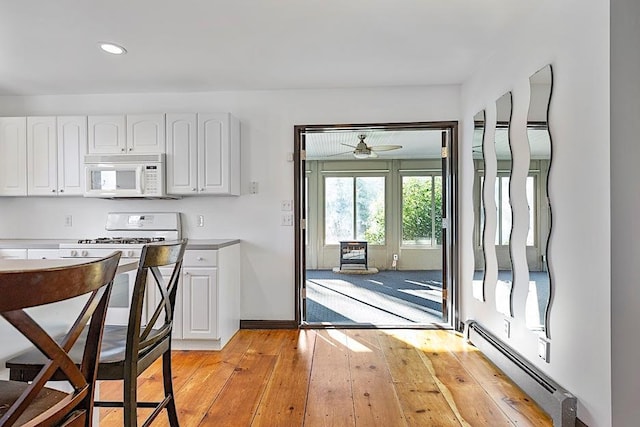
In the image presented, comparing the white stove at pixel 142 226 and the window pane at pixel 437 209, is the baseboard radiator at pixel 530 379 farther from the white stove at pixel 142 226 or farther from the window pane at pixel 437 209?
the window pane at pixel 437 209

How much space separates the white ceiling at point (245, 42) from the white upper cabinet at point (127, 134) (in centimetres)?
33

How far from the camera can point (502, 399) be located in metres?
2.34

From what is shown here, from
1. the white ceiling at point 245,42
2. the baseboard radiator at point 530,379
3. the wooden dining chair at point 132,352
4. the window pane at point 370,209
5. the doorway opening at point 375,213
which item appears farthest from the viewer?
the window pane at point 370,209

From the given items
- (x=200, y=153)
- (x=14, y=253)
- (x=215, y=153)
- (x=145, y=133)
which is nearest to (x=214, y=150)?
(x=215, y=153)

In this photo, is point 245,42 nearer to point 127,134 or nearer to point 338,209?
point 127,134

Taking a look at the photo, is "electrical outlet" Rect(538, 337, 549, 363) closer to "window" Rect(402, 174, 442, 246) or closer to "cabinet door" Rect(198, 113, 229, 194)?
"cabinet door" Rect(198, 113, 229, 194)

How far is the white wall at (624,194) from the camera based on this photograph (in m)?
1.68

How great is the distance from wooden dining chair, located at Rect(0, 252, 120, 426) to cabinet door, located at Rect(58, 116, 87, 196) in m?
3.03

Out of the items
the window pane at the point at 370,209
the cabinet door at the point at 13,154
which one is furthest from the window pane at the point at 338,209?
the cabinet door at the point at 13,154

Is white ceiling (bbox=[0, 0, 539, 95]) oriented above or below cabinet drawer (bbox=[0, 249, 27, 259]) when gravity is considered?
above

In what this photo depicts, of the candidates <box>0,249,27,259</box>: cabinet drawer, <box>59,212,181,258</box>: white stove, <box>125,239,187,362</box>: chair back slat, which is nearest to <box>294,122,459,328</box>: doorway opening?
<box>59,212,181,258</box>: white stove

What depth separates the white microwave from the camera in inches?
140

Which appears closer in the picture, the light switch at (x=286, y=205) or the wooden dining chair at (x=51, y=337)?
the wooden dining chair at (x=51, y=337)

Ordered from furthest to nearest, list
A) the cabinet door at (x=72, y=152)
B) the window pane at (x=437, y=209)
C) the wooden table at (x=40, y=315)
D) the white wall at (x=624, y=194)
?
the window pane at (x=437, y=209)
the cabinet door at (x=72, y=152)
the white wall at (x=624, y=194)
the wooden table at (x=40, y=315)
